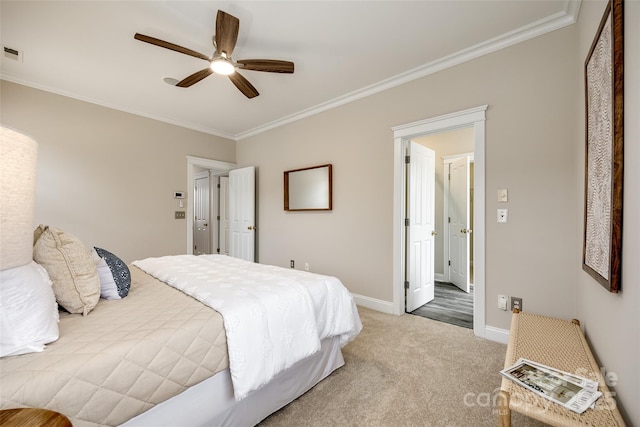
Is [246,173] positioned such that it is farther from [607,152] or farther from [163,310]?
[607,152]

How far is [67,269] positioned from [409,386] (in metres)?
2.03

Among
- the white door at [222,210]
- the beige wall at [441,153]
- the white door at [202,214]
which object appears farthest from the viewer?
the white door at [202,214]

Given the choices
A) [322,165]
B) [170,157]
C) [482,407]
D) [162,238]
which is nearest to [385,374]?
[482,407]

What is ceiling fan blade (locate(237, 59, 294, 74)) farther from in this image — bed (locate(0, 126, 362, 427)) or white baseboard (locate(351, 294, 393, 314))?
white baseboard (locate(351, 294, 393, 314))

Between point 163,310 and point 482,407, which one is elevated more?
point 163,310

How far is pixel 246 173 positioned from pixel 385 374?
12.0 feet

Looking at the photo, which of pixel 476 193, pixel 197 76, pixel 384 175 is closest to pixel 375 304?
pixel 384 175

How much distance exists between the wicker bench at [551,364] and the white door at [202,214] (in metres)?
5.70

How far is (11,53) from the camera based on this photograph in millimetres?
2500

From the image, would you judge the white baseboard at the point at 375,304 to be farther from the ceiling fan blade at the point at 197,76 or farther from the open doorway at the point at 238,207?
the ceiling fan blade at the point at 197,76

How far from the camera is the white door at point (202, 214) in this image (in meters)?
6.07

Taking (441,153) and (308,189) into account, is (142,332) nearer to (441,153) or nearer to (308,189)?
(308,189)

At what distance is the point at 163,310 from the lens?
136cm

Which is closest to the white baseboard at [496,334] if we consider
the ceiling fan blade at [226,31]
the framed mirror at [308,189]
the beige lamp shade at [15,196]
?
the framed mirror at [308,189]
